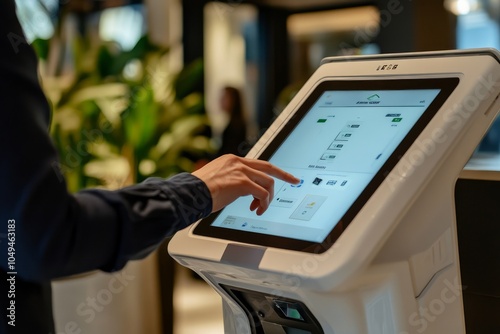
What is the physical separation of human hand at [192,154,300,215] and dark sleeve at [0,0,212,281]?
0.09 meters

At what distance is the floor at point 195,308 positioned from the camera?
4.09m

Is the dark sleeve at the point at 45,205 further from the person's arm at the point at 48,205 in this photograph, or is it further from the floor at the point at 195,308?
the floor at the point at 195,308

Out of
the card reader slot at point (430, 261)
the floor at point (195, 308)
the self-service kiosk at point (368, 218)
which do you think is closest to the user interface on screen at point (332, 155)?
the self-service kiosk at point (368, 218)

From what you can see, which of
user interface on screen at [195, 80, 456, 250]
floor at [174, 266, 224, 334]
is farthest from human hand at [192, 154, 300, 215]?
floor at [174, 266, 224, 334]

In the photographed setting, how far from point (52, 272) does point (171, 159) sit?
269 cm

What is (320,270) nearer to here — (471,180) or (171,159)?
(471,180)

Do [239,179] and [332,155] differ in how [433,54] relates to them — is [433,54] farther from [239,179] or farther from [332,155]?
[239,179]

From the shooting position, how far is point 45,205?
0.79 meters

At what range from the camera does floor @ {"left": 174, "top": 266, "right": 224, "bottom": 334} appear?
4.09m

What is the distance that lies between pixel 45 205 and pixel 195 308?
396cm

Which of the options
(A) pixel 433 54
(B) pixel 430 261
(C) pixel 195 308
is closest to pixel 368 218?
(B) pixel 430 261

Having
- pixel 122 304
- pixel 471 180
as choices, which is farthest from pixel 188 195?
pixel 122 304

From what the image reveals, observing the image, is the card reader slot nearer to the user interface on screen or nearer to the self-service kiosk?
the self-service kiosk

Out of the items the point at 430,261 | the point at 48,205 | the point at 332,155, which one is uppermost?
the point at 48,205
